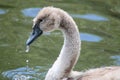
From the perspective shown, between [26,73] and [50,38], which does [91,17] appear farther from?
[26,73]

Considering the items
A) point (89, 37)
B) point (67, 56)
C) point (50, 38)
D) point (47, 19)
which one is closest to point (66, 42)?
point (67, 56)

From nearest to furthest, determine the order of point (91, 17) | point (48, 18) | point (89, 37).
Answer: point (48, 18)
point (89, 37)
point (91, 17)

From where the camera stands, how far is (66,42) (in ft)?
20.9

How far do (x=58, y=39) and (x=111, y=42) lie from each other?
796mm

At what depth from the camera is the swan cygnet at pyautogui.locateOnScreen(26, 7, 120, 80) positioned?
6.15 m

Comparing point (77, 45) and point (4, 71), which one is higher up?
point (77, 45)

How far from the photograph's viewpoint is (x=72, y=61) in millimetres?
6430

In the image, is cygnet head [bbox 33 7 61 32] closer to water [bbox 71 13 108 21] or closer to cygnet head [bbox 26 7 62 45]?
cygnet head [bbox 26 7 62 45]

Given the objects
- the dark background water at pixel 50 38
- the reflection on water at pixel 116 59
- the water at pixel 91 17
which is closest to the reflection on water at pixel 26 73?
the dark background water at pixel 50 38

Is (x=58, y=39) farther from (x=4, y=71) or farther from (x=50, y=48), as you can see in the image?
(x=4, y=71)

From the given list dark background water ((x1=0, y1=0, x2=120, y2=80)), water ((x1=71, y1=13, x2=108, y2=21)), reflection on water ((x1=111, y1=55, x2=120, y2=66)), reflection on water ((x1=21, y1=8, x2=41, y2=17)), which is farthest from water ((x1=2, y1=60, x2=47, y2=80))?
water ((x1=71, y1=13, x2=108, y2=21))

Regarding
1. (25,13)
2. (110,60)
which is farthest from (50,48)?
(25,13)

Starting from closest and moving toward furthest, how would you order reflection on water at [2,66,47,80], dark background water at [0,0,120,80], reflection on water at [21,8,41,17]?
A: reflection on water at [2,66,47,80] → dark background water at [0,0,120,80] → reflection on water at [21,8,41,17]

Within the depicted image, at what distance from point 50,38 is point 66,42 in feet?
6.63
